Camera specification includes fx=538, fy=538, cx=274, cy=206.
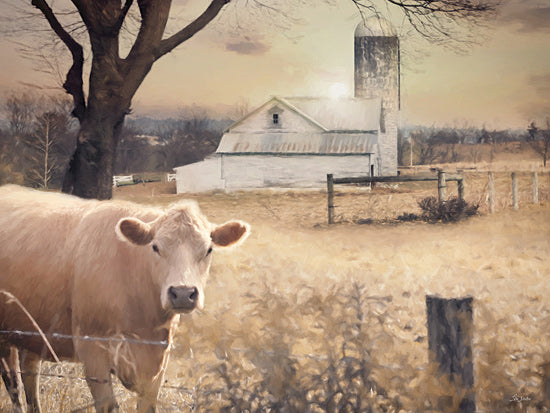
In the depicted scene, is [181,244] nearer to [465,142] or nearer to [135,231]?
[135,231]

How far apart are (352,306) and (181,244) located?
1.16 meters

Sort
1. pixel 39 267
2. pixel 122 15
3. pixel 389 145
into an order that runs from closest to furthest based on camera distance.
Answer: pixel 39 267
pixel 122 15
pixel 389 145

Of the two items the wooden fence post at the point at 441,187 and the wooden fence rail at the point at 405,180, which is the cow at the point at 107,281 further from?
the wooden fence post at the point at 441,187

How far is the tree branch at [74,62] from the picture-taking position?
4.39 metres

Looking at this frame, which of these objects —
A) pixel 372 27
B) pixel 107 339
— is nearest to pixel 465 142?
pixel 372 27

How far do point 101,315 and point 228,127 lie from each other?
287 cm

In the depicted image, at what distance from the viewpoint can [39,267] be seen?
2.71 m

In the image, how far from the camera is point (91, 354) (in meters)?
2.45

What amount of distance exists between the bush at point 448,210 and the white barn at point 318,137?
0.62 meters

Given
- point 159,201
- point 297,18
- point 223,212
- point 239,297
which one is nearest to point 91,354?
point 239,297

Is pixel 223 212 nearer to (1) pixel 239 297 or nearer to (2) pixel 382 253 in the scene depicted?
(1) pixel 239 297

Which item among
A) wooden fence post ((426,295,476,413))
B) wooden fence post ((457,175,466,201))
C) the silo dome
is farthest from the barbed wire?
wooden fence post ((457,175,466,201))

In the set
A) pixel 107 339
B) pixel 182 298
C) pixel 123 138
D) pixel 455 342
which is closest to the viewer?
pixel 455 342
